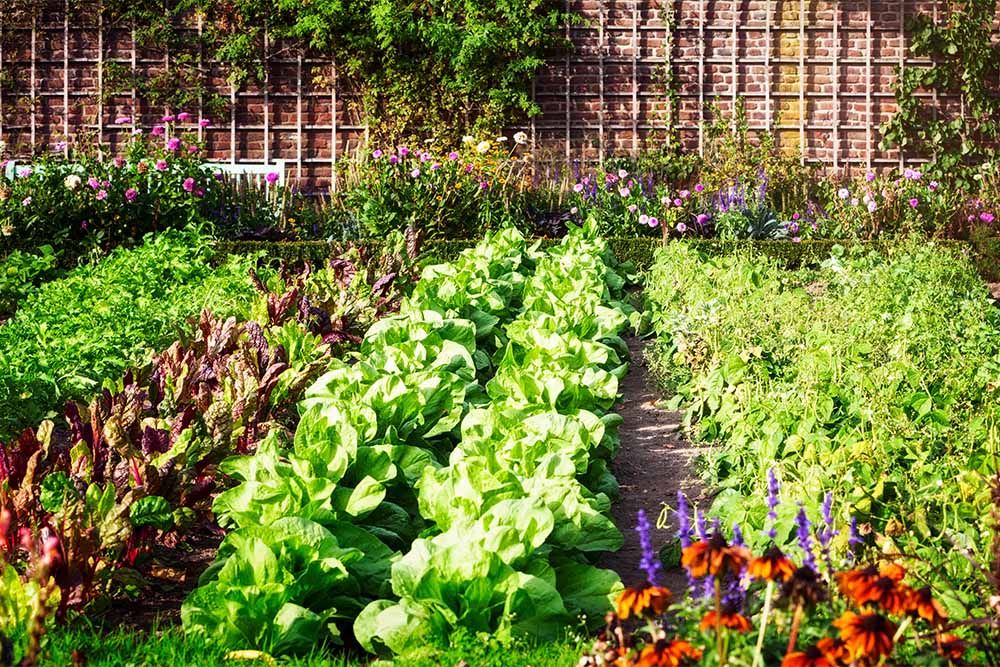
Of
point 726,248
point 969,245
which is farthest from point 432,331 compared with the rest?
point 969,245

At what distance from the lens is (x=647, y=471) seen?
447 centimetres

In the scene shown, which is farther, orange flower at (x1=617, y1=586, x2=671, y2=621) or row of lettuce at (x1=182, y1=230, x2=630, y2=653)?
row of lettuce at (x1=182, y1=230, x2=630, y2=653)

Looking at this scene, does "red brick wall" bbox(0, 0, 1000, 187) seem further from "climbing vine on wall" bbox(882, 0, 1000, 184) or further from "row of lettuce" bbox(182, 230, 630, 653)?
"row of lettuce" bbox(182, 230, 630, 653)

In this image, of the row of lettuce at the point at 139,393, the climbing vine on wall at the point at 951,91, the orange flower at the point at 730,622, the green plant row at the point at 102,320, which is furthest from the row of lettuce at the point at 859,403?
the climbing vine on wall at the point at 951,91

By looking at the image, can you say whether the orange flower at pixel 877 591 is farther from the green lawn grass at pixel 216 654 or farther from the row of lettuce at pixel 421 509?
the row of lettuce at pixel 421 509

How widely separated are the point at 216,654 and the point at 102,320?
10.9ft

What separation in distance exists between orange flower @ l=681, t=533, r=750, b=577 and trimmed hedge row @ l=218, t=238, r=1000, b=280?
7422mm


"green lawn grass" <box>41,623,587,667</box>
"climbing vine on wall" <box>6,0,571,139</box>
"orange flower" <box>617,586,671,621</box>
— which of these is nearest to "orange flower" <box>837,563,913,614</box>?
"orange flower" <box>617,586,671,621</box>

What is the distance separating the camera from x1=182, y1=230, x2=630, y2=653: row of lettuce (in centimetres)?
265

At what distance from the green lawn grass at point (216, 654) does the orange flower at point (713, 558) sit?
679mm

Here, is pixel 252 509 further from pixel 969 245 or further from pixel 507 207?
pixel 969 245

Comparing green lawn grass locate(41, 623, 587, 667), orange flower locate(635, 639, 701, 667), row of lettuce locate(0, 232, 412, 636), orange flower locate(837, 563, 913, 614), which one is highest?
orange flower locate(837, 563, 913, 614)

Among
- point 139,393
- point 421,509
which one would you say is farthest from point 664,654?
point 139,393

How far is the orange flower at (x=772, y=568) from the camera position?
5.58 ft
